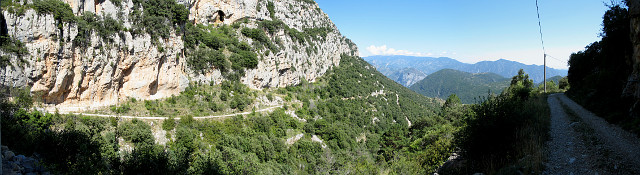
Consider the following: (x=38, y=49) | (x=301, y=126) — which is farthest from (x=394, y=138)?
(x=38, y=49)

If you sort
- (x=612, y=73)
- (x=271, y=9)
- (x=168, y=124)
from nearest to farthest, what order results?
(x=612, y=73)
(x=168, y=124)
(x=271, y=9)

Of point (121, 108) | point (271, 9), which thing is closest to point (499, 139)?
point (121, 108)

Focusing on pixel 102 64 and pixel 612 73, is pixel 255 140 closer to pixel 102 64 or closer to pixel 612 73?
pixel 102 64

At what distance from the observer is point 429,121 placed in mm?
50312

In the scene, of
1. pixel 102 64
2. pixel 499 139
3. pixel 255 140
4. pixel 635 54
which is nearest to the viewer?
pixel 499 139

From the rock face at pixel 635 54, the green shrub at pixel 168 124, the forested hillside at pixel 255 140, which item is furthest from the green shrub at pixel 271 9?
the rock face at pixel 635 54

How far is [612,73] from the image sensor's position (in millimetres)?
18219

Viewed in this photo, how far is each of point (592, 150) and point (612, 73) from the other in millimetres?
14986

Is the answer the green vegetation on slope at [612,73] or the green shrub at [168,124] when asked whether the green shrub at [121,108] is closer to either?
the green shrub at [168,124]

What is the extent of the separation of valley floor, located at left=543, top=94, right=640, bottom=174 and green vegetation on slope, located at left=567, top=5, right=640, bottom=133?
1023 mm

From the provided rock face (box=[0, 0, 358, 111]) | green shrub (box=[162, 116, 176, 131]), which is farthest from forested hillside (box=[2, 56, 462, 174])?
rock face (box=[0, 0, 358, 111])

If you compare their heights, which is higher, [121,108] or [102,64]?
[102,64]

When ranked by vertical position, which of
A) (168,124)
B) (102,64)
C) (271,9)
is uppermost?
(271,9)

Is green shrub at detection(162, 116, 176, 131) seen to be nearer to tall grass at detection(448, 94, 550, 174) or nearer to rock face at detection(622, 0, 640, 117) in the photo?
tall grass at detection(448, 94, 550, 174)
